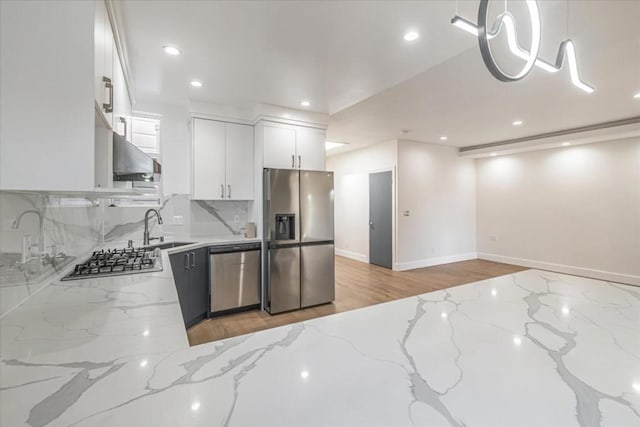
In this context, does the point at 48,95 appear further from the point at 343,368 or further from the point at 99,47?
the point at 343,368

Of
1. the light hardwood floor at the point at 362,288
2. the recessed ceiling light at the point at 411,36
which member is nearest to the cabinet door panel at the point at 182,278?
the light hardwood floor at the point at 362,288

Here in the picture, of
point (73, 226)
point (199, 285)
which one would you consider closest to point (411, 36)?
point (73, 226)

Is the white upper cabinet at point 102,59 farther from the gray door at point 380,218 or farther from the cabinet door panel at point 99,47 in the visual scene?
the gray door at point 380,218

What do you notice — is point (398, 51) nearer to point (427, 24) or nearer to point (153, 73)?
point (427, 24)

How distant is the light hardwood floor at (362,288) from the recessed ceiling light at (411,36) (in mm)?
2822

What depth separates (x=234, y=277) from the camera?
10.9 feet

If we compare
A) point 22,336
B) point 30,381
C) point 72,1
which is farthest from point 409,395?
point 72,1

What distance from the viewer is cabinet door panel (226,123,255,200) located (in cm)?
360

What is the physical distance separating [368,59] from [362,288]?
10.7 feet

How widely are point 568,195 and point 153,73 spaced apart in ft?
21.7

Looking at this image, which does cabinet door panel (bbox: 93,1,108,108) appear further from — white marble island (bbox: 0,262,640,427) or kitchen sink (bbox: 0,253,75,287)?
white marble island (bbox: 0,262,640,427)

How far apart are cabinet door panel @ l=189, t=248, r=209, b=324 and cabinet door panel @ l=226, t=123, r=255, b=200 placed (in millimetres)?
844

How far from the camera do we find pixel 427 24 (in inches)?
74.3

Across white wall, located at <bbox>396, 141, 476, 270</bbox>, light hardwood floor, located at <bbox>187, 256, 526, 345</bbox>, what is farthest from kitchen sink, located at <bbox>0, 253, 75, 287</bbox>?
white wall, located at <bbox>396, 141, 476, 270</bbox>
